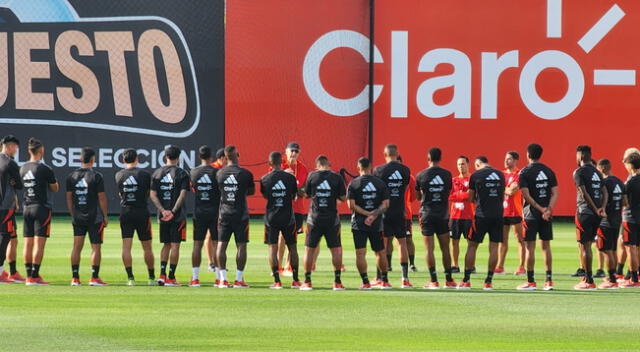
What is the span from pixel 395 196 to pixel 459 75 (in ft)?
64.6

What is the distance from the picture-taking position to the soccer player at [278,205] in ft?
57.8

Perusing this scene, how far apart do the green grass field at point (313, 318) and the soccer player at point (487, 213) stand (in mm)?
427

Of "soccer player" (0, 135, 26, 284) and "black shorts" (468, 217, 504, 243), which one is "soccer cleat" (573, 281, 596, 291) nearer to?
"black shorts" (468, 217, 504, 243)

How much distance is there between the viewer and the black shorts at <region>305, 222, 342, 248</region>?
17.5 m

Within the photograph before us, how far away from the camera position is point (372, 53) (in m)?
37.3

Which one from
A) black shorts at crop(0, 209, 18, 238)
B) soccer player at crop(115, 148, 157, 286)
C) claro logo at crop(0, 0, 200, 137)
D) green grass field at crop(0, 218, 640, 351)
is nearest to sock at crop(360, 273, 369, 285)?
green grass field at crop(0, 218, 640, 351)

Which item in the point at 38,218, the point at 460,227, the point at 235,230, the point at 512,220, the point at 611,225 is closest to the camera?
the point at 235,230

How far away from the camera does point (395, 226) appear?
59.7 ft

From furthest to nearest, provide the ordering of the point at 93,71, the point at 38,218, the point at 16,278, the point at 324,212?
the point at 93,71
the point at 16,278
the point at 38,218
the point at 324,212

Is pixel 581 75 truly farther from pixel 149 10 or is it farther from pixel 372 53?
pixel 149 10

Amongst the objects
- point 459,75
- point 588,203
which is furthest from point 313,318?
point 459,75

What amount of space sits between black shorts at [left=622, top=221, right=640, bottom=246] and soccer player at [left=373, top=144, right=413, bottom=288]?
346cm

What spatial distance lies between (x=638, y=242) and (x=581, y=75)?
63.7 ft

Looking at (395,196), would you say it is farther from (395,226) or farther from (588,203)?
(588,203)
